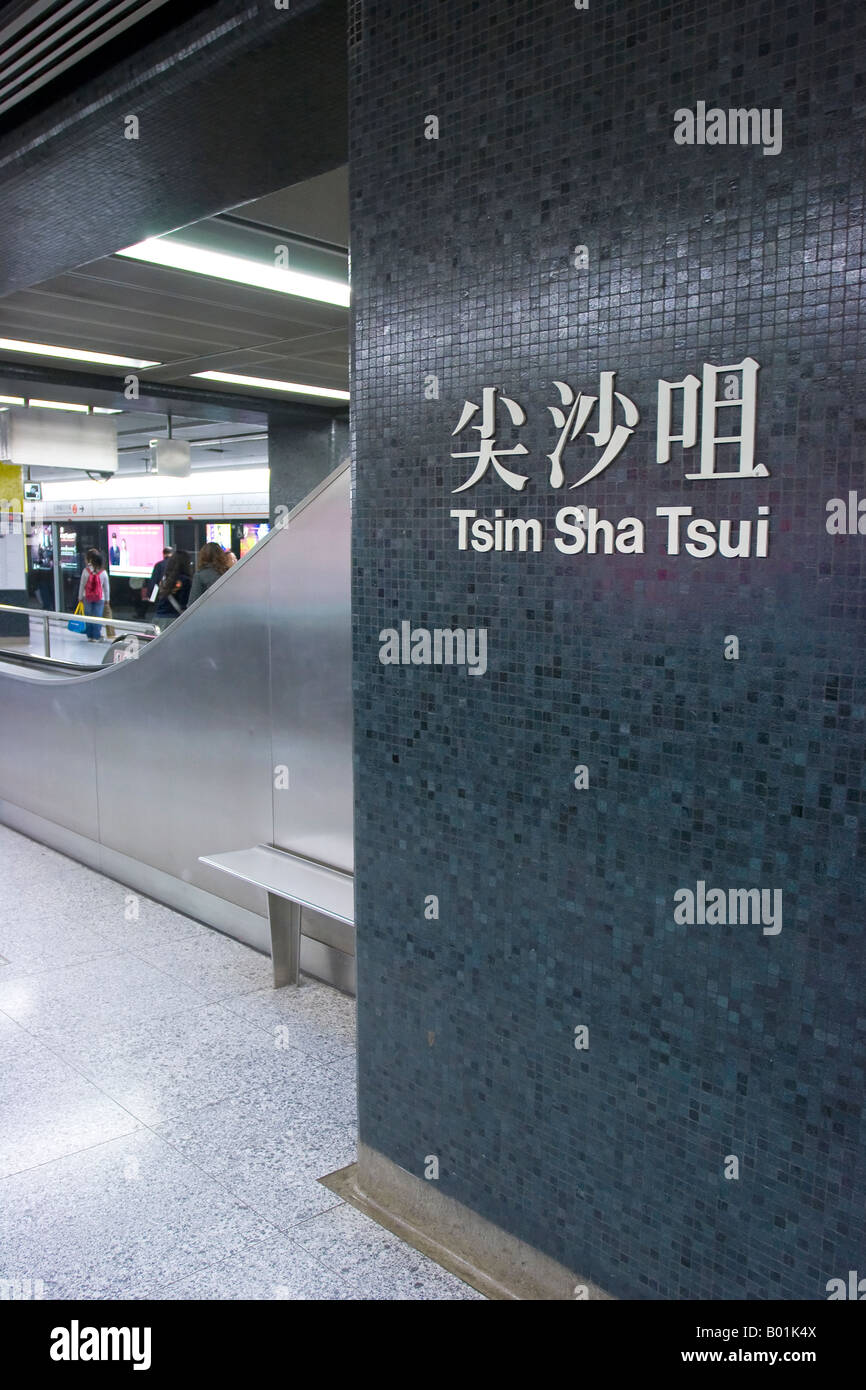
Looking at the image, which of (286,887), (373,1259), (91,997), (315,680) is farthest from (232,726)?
(373,1259)

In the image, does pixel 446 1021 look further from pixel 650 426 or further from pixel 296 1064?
pixel 650 426

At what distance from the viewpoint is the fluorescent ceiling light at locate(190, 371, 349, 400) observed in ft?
31.3

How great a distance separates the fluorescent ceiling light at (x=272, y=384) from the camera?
9.55m

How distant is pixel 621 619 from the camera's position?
207cm

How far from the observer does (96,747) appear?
5.77 m

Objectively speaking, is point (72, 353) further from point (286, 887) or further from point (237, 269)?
point (286, 887)

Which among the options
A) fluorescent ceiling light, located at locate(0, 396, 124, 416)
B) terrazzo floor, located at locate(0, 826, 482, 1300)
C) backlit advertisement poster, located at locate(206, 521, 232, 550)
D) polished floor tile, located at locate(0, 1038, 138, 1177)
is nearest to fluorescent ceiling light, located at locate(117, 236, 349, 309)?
terrazzo floor, located at locate(0, 826, 482, 1300)

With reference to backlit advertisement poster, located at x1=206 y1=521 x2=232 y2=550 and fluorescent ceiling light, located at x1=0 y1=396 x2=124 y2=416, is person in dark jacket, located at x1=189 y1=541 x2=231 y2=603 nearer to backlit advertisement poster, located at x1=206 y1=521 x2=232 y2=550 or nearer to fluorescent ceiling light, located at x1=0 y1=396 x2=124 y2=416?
fluorescent ceiling light, located at x1=0 y1=396 x2=124 y2=416

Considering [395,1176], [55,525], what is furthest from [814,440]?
[55,525]

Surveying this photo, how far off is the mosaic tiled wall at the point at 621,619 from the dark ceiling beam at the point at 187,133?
14.6 inches

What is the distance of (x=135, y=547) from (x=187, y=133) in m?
16.0

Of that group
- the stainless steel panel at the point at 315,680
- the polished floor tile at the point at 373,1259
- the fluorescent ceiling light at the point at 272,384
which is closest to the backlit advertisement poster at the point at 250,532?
the fluorescent ceiling light at the point at 272,384

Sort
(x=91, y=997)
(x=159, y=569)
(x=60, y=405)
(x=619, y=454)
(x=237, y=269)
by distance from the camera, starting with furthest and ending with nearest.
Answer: (x=159, y=569) → (x=60, y=405) → (x=237, y=269) → (x=91, y=997) → (x=619, y=454)

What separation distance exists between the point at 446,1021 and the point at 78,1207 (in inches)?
45.2
